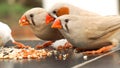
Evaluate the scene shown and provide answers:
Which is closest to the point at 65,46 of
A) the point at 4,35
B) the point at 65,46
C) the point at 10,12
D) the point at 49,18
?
the point at 65,46

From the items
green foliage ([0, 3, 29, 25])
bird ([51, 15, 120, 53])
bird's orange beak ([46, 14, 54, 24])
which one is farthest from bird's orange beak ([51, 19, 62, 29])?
green foliage ([0, 3, 29, 25])

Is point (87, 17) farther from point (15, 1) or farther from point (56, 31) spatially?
point (15, 1)

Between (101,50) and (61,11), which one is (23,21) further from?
(101,50)

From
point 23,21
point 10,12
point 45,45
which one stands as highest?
point 23,21

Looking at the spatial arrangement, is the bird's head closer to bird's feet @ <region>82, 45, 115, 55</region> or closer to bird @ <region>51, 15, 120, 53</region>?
bird @ <region>51, 15, 120, 53</region>

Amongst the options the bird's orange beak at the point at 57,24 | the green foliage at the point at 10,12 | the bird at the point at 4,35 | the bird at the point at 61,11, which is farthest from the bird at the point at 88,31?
the green foliage at the point at 10,12
